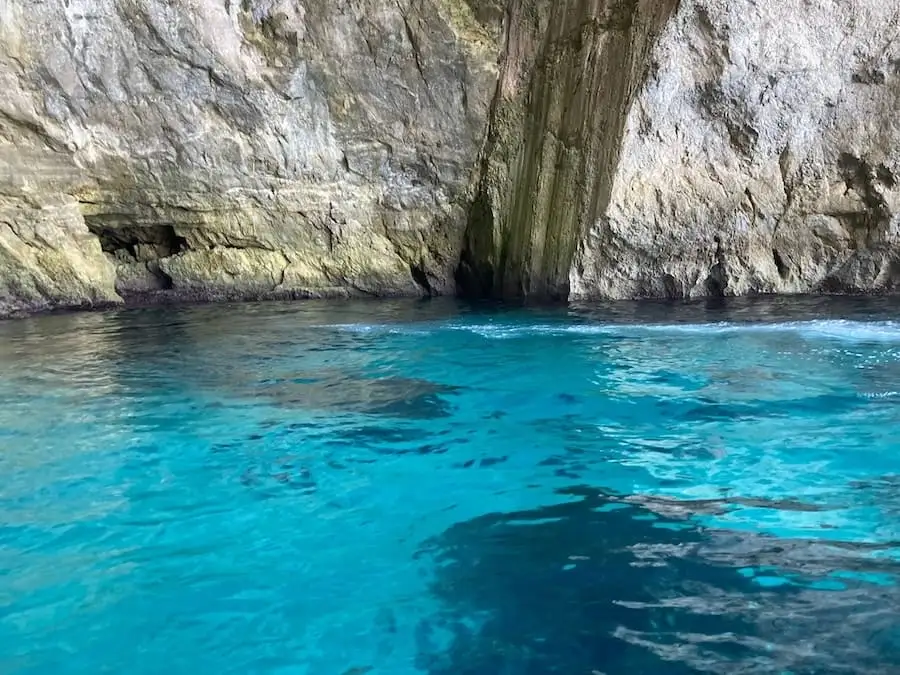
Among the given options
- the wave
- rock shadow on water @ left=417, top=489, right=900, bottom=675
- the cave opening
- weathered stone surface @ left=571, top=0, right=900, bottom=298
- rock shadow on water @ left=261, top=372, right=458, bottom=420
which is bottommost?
rock shadow on water @ left=417, top=489, right=900, bottom=675

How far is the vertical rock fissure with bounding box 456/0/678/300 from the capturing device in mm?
10828

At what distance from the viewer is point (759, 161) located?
36.7 ft

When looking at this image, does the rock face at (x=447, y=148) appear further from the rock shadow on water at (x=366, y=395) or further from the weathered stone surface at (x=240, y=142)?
the rock shadow on water at (x=366, y=395)

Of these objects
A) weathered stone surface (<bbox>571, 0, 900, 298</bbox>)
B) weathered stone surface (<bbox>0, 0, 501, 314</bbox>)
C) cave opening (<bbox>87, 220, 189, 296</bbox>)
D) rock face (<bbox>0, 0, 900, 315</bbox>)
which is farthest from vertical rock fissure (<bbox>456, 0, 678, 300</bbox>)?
cave opening (<bbox>87, 220, 189, 296</bbox>)

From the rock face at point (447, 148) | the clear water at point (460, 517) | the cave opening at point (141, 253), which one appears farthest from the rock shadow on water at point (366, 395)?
the cave opening at point (141, 253)

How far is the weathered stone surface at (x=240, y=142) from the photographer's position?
11656 mm

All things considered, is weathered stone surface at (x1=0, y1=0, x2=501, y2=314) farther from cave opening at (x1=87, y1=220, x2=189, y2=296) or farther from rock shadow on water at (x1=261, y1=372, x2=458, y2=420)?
rock shadow on water at (x1=261, y1=372, x2=458, y2=420)

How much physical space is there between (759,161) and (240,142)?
8.52m

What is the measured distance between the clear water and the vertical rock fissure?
5.09m

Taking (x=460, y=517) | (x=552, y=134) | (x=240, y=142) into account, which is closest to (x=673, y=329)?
(x=552, y=134)

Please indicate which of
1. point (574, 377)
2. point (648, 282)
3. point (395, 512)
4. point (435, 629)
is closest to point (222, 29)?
point (648, 282)

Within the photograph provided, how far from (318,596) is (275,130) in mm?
11404

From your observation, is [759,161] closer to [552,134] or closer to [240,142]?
[552,134]

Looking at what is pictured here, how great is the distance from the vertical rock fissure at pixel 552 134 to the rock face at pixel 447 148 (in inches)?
1.6
